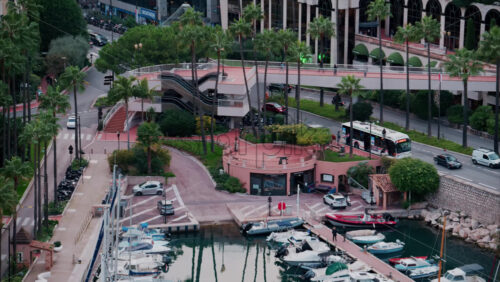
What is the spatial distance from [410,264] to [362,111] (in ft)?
116

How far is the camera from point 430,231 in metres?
109

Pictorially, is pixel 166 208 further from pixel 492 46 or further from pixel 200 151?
pixel 492 46

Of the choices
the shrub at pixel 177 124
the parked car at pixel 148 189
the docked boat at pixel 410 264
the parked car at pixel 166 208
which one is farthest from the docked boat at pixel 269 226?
the shrub at pixel 177 124

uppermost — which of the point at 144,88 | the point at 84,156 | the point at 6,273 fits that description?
the point at 144,88

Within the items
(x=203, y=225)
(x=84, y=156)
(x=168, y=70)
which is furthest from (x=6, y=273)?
(x=168, y=70)

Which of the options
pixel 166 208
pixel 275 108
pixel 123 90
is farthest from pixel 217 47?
pixel 166 208

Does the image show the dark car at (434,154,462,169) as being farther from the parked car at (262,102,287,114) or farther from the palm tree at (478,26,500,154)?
the parked car at (262,102,287,114)

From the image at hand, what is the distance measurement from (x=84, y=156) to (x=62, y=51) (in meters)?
35.3

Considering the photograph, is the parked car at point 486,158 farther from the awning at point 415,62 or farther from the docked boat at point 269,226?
the awning at point 415,62

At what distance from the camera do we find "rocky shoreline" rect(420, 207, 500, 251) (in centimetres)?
10394

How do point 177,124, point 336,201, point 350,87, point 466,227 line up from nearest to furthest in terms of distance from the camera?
point 466,227
point 336,201
point 350,87
point 177,124

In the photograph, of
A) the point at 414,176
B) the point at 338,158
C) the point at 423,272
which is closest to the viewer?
the point at 423,272

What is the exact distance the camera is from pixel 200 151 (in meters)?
125

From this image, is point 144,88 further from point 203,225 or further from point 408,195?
point 408,195
